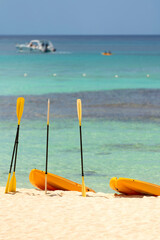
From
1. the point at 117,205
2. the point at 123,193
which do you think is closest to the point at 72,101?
the point at 123,193

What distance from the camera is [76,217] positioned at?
891 centimetres

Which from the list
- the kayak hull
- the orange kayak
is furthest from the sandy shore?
the kayak hull

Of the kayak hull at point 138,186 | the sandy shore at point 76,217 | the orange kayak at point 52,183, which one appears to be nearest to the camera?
the sandy shore at point 76,217

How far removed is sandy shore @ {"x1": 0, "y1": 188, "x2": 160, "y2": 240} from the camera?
26.5 ft

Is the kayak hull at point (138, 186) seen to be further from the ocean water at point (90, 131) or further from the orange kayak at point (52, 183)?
the ocean water at point (90, 131)

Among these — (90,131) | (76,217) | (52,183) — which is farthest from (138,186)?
(90,131)

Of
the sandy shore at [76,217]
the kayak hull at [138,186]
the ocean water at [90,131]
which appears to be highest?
the ocean water at [90,131]

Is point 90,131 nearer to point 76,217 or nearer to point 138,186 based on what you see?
point 138,186

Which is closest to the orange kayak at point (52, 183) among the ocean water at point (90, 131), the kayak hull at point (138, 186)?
the kayak hull at point (138, 186)

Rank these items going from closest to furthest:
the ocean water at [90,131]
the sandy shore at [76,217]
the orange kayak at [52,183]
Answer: the sandy shore at [76,217] < the orange kayak at [52,183] < the ocean water at [90,131]

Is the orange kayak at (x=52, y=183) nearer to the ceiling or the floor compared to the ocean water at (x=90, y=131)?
nearer to the floor

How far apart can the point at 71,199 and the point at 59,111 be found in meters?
16.0

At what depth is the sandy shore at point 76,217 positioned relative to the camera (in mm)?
8062

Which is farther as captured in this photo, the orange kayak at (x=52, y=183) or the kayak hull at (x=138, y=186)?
the orange kayak at (x=52, y=183)
